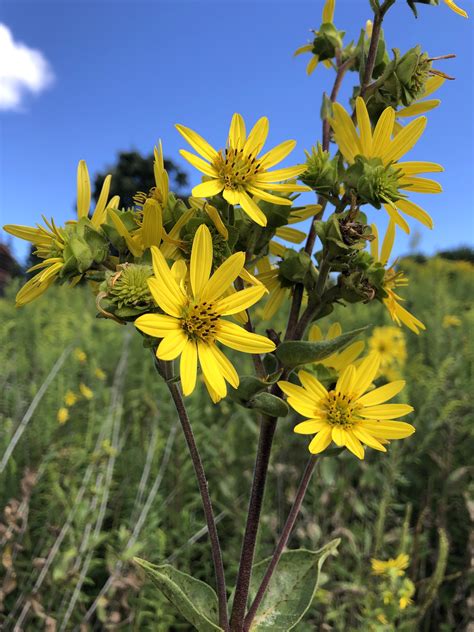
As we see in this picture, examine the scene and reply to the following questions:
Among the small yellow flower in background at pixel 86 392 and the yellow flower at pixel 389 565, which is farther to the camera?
the small yellow flower in background at pixel 86 392

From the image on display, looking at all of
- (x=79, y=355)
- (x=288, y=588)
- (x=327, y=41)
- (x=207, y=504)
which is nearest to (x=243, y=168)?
(x=327, y=41)

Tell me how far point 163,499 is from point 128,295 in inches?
66.1

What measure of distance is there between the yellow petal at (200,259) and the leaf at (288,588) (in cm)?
64

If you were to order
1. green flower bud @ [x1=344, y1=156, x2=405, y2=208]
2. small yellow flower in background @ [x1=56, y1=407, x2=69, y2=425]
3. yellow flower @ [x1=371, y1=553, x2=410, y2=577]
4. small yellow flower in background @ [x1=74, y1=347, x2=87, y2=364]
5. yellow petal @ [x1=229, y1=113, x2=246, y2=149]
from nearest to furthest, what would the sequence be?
green flower bud @ [x1=344, y1=156, x2=405, y2=208], yellow petal @ [x1=229, y1=113, x2=246, y2=149], yellow flower @ [x1=371, y1=553, x2=410, y2=577], small yellow flower in background @ [x1=56, y1=407, x2=69, y2=425], small yellow flower in background @ [x1=74, y1=347, x2=87, y2=364]

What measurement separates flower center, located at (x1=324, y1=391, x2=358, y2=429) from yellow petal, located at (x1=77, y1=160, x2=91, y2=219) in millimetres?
612

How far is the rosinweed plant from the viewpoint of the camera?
0.83 meters

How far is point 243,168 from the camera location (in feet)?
3.05

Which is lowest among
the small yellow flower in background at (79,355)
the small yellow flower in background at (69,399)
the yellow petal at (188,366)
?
the small yellow flower in background at (69,399)

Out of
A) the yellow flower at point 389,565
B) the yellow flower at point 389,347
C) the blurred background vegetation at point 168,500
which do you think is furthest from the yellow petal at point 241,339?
the yellow flower at point 389,347

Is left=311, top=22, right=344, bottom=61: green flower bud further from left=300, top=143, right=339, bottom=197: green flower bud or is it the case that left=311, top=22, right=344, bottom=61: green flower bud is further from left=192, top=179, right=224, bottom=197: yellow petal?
left=192, top=179, right=224, bottom=197: yellow petal

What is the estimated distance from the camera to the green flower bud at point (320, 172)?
2.96ft

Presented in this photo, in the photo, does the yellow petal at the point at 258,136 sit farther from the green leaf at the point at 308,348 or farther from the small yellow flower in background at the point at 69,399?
the small yellow flower in background at the point at 69,399

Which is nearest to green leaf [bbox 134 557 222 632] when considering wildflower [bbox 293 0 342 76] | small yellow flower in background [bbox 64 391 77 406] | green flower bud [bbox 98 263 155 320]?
green flower bud [bbox 98 263 155 320]

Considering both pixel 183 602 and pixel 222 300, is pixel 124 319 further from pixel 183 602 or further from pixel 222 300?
pixel 183 602
